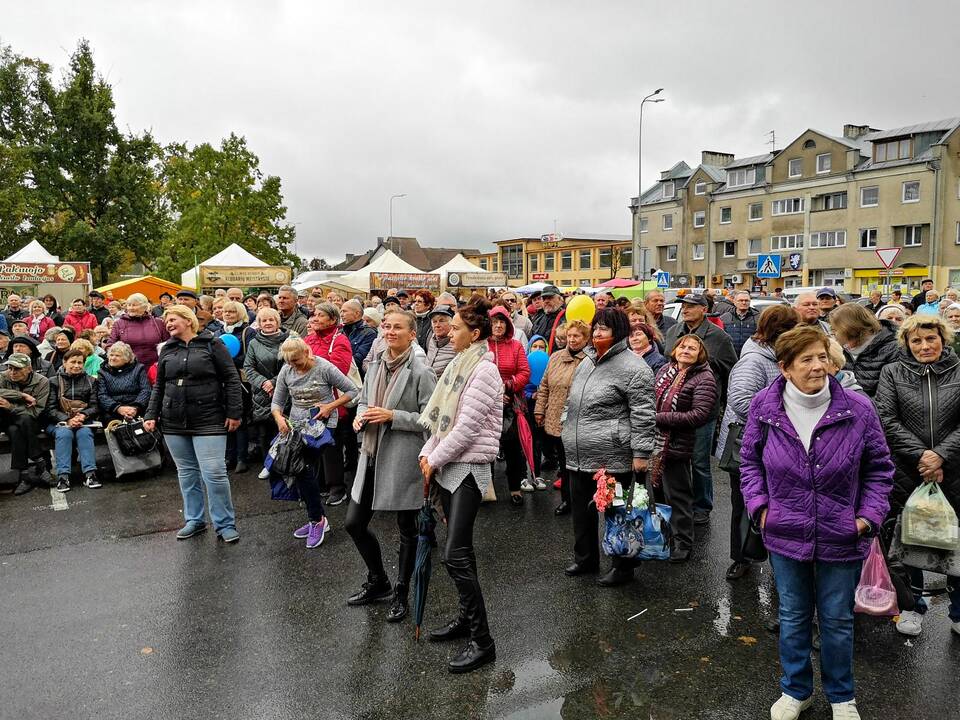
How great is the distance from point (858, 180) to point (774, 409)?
5102 centimetres

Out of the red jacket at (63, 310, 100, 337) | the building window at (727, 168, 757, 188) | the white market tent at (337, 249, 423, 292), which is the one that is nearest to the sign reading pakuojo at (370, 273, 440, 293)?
the white market tent at (337, 249, 423, 292)

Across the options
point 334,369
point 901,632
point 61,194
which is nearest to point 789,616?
point 901,632

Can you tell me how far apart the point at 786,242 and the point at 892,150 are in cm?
885

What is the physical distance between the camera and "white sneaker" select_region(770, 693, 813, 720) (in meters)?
3.32

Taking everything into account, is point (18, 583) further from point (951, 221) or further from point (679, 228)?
point (679, 228)

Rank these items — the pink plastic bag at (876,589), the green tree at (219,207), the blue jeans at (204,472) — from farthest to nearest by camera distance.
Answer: the green tree at (219,207), the blue jeans at (204,472), the pink plastic bag at (876,589)

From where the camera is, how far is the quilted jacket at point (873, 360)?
188 inches

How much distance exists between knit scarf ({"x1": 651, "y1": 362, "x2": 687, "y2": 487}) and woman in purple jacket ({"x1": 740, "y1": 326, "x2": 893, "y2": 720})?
1976 mm

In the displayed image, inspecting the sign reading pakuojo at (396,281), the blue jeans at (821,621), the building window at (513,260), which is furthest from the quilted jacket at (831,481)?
the building window at (513,260)

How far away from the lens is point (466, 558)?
3.90m

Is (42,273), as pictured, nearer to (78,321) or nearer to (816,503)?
(78,321)

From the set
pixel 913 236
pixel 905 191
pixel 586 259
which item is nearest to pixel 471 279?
pixel 913 236

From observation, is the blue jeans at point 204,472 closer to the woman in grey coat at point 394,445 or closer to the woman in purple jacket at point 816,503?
the woman in grey coat at point 394,445

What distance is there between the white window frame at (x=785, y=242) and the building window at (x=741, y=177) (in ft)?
18.3
